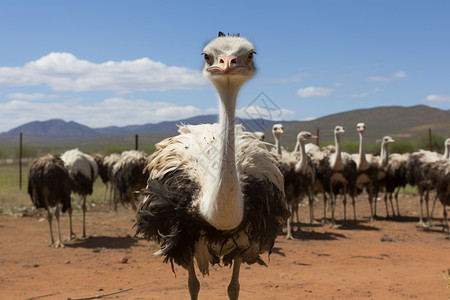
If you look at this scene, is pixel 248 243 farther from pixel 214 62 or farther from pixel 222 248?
pixel 214 62

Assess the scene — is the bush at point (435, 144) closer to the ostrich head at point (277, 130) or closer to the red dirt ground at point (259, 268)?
the red dirt ground at point (259, 268)

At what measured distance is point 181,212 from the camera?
382cm

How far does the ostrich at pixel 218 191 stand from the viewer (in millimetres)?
3400

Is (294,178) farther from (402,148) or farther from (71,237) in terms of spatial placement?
(402,148)

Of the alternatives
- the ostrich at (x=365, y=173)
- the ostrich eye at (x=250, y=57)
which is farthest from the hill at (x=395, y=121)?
the ostrich eye at (x=250, y=57)

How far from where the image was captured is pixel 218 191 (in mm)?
3354

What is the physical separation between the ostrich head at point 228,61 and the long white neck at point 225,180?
0.18 ft

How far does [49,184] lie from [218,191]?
669cm

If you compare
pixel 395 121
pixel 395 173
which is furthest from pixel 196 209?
pixel 395 121

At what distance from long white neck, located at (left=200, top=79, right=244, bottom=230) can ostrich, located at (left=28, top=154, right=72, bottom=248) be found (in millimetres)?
6471

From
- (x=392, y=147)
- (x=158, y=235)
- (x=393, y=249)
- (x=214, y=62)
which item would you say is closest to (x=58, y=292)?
(x=158, y=235)

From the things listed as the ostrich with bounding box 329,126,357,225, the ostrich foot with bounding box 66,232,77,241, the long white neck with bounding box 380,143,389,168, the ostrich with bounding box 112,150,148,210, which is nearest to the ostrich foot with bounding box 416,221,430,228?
the ostrich with bounding box 329,126,357,225

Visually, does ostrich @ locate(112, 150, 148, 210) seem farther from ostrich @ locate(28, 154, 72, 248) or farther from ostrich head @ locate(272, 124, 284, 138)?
ostrich head @ locate(272, 124, 284, 138)

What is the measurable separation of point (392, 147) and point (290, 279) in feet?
82.4
